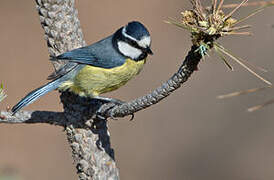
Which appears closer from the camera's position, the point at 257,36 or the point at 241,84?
the point at 241,84

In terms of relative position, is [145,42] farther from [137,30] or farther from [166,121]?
[166,121]

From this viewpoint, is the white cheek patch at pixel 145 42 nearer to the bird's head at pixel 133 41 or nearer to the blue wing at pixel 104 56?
the bird's head at pixel 133 41

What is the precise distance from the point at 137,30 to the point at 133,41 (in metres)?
0.17

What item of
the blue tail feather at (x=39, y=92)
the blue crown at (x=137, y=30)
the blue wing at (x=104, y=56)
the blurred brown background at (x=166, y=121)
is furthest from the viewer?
the blurred brown background at (x=166, y=121)

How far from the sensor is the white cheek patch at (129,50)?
339 centimetres

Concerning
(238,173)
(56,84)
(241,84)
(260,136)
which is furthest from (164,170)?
(56,84)

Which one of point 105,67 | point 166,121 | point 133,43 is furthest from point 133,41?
point 166,121

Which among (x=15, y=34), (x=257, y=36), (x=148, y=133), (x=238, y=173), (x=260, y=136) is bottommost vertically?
(x=238, y=173)

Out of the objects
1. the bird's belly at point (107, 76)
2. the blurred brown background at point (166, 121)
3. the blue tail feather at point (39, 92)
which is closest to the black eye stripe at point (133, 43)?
the bird's belly at point (107, 76)

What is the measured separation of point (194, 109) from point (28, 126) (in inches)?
89.4

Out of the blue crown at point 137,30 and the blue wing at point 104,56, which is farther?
the blue wing at point 104,56

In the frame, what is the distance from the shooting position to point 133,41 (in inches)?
127

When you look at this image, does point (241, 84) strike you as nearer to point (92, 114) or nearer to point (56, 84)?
point (56, 84)

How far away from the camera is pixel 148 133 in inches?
235
